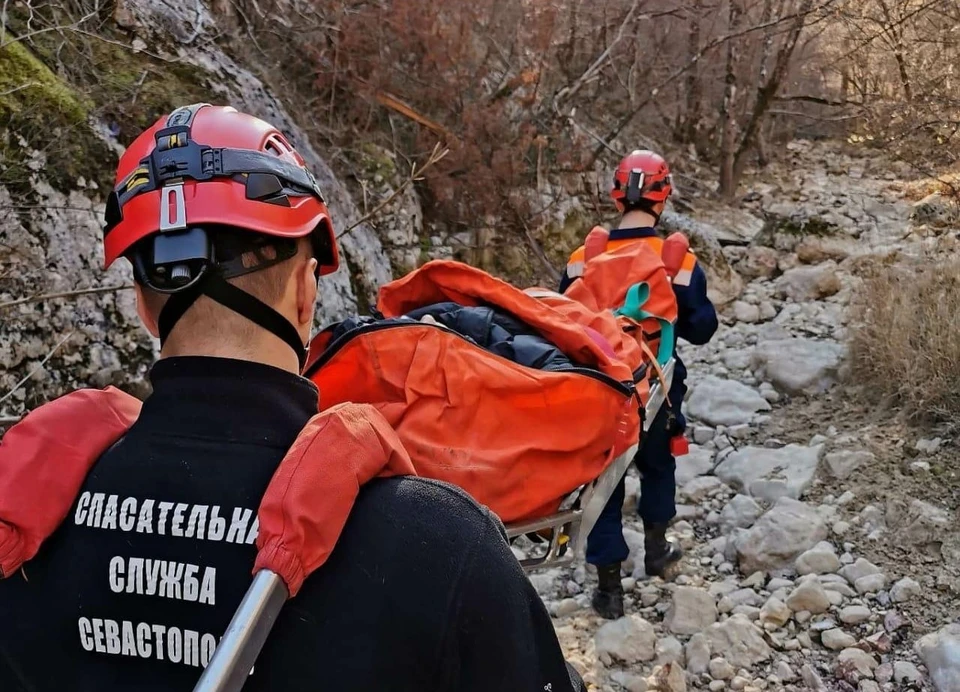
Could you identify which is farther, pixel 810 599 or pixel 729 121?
pixel 729 121

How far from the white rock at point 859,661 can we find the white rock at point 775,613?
29 centimetres

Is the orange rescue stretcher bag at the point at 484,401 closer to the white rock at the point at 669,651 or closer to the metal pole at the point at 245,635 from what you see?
the metal pole at the point at 245,635

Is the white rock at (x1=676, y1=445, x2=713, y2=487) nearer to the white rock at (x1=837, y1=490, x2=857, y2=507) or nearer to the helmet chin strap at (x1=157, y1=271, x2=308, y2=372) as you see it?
the white rock at (x1=837, y1=490, x2=857, y2=507)

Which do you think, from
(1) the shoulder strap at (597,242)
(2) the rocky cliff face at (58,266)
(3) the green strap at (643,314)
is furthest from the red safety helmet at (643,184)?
(2) the rocky cliff face at (58,266)

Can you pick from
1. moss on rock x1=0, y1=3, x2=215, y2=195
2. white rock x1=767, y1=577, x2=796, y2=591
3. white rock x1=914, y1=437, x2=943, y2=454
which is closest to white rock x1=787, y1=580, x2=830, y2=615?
white rock x1=767, y1=577, x2=796, y2=591

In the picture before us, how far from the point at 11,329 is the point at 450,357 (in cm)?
211

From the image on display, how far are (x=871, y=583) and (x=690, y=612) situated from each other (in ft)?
2.55

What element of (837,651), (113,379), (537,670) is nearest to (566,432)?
(537,670)

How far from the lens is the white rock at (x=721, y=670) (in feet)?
9.66

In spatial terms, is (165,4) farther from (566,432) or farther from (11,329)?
(566,432)

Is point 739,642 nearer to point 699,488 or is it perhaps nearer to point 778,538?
point 778,538

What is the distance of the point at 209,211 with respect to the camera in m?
1.08

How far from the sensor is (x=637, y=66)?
973cm

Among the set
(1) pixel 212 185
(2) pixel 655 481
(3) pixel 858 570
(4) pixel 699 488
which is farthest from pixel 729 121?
(1) pixel 212 185
